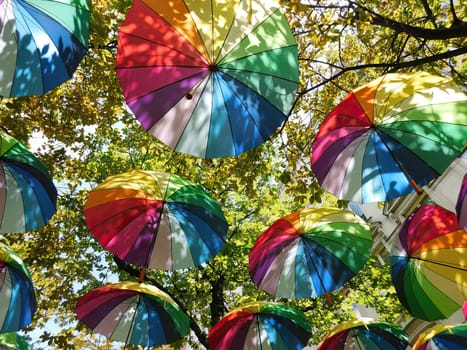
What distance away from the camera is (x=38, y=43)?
3.10m

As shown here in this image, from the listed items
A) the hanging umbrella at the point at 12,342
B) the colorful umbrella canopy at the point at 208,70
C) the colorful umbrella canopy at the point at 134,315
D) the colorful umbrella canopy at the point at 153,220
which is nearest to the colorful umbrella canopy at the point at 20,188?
the colorful umbrella canopy at the point at 153,220

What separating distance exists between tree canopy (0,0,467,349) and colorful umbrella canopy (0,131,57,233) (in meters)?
2.37

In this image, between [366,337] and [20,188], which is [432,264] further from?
[20,188]

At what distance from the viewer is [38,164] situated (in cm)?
490

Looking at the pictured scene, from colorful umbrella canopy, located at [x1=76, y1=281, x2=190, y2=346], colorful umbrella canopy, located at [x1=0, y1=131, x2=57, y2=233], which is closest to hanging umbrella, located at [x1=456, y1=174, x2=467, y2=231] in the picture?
colorful umbrella canopy, located at [x1=76, y1=281, x2=190, y2=346]

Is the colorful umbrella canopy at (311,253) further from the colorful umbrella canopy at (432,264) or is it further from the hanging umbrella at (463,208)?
the hanging umbrella at (463,208)

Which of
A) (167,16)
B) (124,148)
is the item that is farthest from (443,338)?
(124,148)

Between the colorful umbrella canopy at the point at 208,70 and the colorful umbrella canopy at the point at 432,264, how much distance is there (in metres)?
2.81

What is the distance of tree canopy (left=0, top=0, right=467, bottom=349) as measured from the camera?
639cm

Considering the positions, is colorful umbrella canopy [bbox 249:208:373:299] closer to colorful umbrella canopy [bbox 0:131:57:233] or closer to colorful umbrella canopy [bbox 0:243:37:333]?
colorful umbrella canopy [bbox 0:131:57:233]

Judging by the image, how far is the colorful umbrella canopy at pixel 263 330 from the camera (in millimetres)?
6258

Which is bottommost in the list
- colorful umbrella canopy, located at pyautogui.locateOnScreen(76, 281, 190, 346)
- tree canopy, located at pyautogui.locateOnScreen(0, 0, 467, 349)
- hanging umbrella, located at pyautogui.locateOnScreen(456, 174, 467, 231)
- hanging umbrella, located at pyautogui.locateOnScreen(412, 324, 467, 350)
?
hanging umbrella, located at pyautogui.locateOnScreen(412, 324, 467, 350)

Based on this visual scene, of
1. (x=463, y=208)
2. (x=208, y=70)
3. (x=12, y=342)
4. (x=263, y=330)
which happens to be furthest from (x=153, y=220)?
(x=12, y=342)

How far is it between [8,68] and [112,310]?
4766 mm
